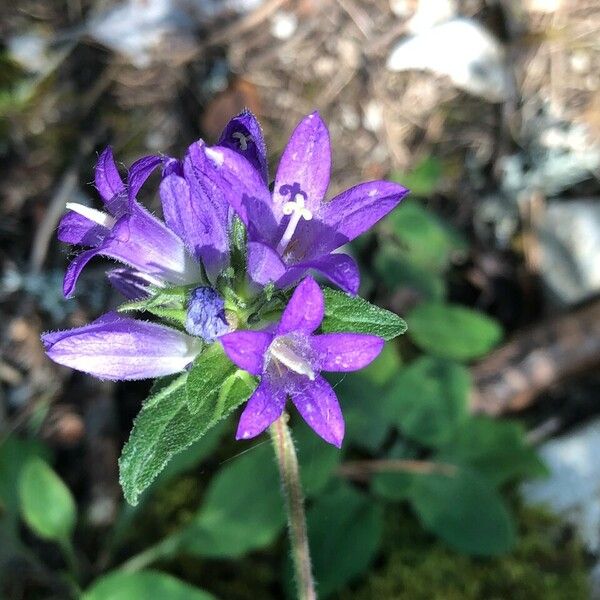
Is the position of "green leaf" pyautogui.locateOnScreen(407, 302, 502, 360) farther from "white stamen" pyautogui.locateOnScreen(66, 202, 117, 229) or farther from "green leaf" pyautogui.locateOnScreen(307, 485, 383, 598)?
"white stamen" pyautogui.locateOnScreen(66, 202, 117, 229)

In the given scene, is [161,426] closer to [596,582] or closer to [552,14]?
[596,582]

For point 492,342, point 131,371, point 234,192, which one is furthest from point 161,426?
point 492,342

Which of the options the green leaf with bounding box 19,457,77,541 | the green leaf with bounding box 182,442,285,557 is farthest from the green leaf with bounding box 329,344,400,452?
the green leaf with bounding box 19,457,77,541

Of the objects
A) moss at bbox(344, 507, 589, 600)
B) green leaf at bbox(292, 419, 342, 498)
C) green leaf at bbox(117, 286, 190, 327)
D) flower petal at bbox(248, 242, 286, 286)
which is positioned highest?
flower petal at bbox(248, 242, 286, 286)

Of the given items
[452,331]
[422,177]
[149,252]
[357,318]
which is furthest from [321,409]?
[422,177]

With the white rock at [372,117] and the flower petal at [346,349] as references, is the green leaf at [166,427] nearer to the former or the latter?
the flower petal at [346,349]

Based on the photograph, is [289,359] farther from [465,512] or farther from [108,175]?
[465,512]

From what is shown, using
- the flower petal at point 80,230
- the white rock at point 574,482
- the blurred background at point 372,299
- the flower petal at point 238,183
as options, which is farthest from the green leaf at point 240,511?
the flower petal at point 238,183
